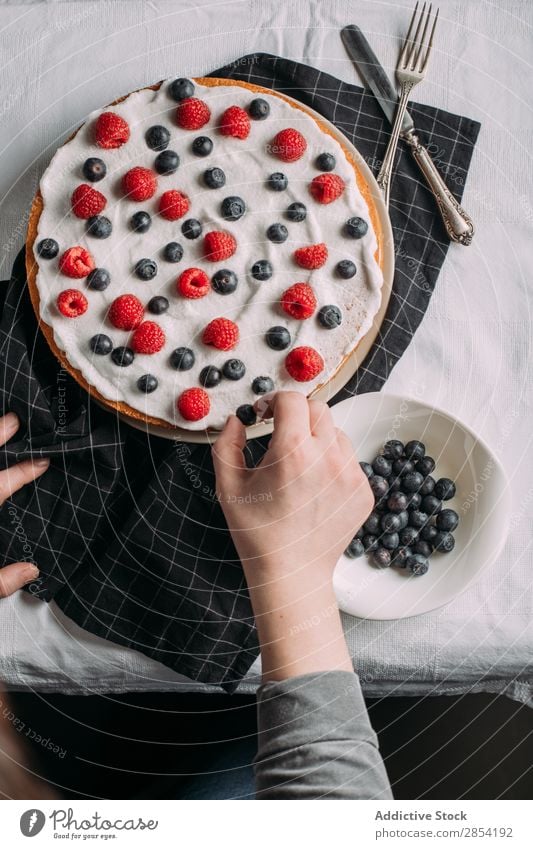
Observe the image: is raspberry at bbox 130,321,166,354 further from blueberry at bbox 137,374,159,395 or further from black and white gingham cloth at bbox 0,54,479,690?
black and white gingham cloth at bbox 0,54,479,690

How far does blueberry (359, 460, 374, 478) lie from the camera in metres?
1.27

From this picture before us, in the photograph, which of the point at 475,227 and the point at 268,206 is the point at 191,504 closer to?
the point at 268,206

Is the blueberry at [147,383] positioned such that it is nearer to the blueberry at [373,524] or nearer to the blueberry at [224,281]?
the blueberry at [224,281]

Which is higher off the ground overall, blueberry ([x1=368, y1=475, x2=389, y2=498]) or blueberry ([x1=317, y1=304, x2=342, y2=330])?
blueberry ([x1=317, y1=304, x2=342, y2=330])

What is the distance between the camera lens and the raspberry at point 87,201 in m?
1.20

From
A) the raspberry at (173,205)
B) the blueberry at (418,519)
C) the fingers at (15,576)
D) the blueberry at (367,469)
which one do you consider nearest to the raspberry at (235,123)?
the raspberry at (173,205)

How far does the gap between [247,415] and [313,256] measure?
0.27 m

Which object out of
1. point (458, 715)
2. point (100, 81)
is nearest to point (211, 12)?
point (100, 81)

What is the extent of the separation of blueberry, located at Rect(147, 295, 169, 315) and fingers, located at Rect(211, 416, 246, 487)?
8.6 inches

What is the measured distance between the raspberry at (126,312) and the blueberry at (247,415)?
21 cm

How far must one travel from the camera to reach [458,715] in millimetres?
1603

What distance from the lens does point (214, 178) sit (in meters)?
1.21

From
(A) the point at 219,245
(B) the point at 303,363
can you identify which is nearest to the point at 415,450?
(B) the point at 303,363

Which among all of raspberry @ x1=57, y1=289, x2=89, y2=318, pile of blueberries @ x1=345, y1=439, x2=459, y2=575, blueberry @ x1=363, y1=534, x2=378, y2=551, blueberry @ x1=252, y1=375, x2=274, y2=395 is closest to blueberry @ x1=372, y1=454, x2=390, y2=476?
pile of blueberries @ x1=345, y1=439, x2=459, y2=575
